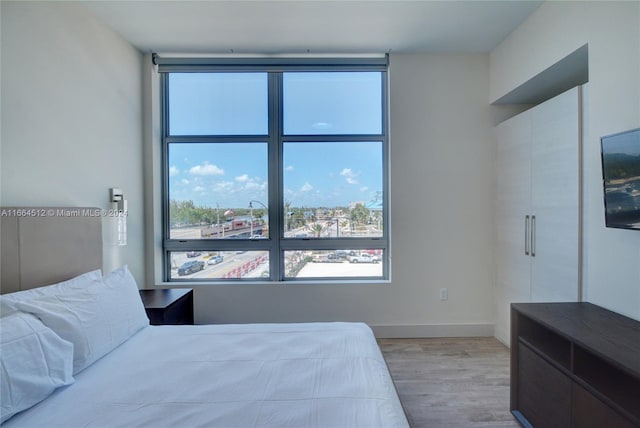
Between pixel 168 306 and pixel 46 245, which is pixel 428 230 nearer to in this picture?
pixel 168 306

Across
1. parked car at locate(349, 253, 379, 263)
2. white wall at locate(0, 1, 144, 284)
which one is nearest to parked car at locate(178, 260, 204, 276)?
white wall at locate(0, 1, 144, 284)

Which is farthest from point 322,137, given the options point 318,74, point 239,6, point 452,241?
point 452,241

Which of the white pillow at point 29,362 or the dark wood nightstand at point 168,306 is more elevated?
the white pillow at point 29,362

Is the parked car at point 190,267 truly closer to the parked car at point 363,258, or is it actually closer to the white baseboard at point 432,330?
the parked car at point 363,258

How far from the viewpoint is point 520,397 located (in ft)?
5.97

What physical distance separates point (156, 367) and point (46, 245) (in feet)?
3.62

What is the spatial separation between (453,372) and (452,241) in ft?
4.04

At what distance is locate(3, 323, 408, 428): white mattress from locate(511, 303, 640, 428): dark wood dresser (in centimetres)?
94

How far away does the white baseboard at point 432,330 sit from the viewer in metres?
2.99

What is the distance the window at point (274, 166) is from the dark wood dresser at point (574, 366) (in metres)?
1.50

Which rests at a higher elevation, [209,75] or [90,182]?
[209,75]

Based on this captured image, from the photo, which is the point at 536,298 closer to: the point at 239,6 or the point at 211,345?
the point at 211,345

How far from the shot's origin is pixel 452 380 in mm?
2256

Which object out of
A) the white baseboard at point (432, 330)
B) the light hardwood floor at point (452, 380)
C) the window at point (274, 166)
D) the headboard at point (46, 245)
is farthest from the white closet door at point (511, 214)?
the headboard at point (46, 245)
